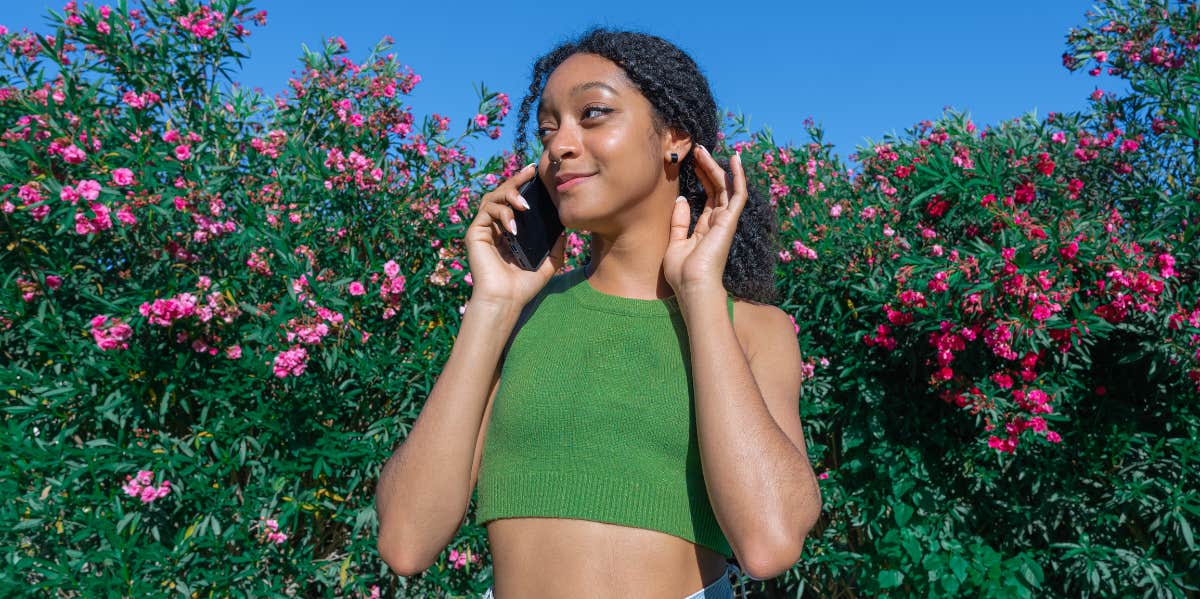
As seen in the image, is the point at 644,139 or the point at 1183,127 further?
the point at 1183,127

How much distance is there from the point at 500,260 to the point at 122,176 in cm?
215

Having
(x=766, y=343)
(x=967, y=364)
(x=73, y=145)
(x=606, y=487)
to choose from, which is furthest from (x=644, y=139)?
(x=73, y=145)

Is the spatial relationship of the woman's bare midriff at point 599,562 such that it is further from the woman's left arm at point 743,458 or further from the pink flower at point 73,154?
the pink flower at point 73,154

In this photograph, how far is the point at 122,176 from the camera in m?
3.15

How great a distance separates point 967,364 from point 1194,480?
91cm

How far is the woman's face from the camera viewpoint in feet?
5.17

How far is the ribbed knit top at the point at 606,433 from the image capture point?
1.47m

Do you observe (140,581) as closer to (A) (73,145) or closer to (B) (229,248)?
(B) (229,248)

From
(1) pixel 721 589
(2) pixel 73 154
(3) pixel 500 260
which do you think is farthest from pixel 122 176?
(1) pixel 721 589

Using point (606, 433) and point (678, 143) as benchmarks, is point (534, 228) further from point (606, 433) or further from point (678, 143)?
point (606, 433)

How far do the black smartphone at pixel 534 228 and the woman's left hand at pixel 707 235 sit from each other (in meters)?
0.25

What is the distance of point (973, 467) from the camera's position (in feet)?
11.8

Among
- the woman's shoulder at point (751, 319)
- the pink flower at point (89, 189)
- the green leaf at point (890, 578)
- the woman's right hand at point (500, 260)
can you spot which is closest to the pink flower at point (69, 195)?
the pink flower at point (89, 189)

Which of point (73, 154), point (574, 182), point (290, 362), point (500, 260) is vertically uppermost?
point (73, 154)
